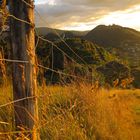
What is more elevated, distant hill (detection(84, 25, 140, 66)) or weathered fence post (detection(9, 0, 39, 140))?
weathered fence post (detection(9, 0, 39, 140))

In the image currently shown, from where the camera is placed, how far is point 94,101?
254 inches

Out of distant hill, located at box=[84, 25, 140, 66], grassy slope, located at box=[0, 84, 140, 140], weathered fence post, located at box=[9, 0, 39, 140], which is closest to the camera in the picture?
weathered fence post, located at box=[9, 0, 39, 140]

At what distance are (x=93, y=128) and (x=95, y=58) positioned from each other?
121 feet

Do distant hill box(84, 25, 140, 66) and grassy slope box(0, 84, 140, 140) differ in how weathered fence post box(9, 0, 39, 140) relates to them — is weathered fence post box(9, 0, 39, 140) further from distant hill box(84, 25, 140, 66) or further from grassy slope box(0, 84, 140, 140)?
distant hill box(84, 25, 140, 66)

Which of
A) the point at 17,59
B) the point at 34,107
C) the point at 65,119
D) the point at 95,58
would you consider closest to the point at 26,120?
the point at 34,107

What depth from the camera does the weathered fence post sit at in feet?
10.7

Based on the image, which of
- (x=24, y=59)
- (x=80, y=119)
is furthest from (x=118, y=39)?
(x=24, y=59)

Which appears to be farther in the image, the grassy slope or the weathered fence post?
the grassy slope

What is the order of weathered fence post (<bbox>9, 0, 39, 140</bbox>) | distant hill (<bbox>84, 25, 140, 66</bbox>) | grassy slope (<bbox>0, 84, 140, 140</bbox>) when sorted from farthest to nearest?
distant hill (<bbox>84, 25, 140, 66</bbox>) → grassy slope (<bbox>0, 84, 140, 140</bbox>) → weathered fence post (<bbox>9, 0, 39, 140</bbox>)

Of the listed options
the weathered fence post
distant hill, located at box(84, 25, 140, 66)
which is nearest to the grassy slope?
the weathered fence post

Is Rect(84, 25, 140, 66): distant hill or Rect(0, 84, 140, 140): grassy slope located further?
Rect(84, 25, 140, 66): distant hill

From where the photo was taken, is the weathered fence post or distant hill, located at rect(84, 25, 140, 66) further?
distant hill, located at rect(84, 25, 140, 66)

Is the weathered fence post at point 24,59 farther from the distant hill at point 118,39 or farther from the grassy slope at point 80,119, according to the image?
the distant hill at point 118,39

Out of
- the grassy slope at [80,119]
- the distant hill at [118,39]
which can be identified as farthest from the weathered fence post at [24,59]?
the distant hill at [118,39]
